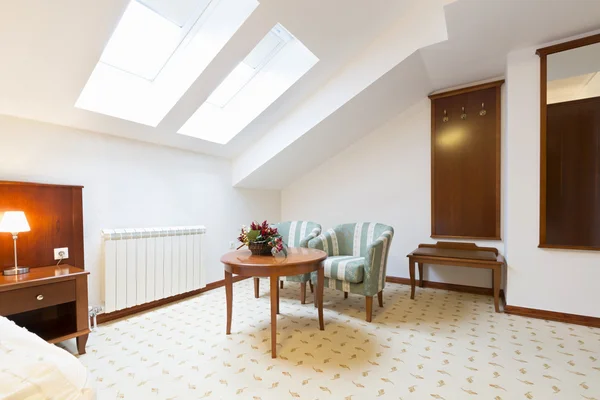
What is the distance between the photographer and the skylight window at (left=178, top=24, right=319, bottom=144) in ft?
10.1

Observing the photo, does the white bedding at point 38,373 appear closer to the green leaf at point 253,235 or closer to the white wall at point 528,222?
the green leaf at point 253,235

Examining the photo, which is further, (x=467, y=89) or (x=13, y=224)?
(x=467, y=89)

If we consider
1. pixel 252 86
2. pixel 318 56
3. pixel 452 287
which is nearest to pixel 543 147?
pixel 452 287

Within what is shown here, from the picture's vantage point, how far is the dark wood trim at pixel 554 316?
8.64ft

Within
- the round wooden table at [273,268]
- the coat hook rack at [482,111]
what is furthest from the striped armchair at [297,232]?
the coat hook rack at [482,111]

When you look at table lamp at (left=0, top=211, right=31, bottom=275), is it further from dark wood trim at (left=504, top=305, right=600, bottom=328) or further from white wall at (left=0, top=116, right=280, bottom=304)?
dark wood trim at (left=504, top=305, right=600, bottom=328)

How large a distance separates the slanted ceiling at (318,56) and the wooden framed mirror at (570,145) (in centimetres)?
28

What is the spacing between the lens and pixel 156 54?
2701 mm

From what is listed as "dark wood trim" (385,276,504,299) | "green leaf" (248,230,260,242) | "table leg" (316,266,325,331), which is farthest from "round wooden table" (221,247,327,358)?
"dark wood trim" (385,276,504,299)

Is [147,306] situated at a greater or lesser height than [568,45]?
lesser

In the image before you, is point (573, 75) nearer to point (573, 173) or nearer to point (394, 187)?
point (573, 173)

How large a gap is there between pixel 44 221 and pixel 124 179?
2.56 feet

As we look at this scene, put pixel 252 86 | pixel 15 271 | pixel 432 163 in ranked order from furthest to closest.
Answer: pixel 432 163
pixel 252 86
pixel 15 271

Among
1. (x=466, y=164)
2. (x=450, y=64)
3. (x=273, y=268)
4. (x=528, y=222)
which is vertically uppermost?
(x=450, y=64)
